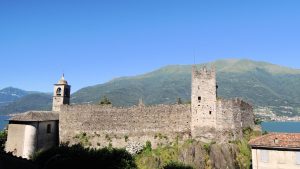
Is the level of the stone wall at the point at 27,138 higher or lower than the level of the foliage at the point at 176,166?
higher

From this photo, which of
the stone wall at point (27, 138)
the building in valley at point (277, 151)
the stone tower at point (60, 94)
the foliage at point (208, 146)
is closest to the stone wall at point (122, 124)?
the stone wall at point (27, 138)

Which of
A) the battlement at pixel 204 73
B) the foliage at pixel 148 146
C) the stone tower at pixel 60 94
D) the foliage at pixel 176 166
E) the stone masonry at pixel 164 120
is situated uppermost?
the battlement at pixel 204 73

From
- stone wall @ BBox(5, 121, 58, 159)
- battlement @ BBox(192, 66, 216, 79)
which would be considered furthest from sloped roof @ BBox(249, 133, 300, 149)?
stone wall @ BBox(5, 121, 58, 159)

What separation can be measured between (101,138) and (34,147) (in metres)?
9.68

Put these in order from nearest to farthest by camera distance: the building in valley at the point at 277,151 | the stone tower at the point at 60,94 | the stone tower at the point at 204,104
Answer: the building in valley at the point at 277,151 < the stone tower at the point at 204,104 < the stone tower at the point at 60,94

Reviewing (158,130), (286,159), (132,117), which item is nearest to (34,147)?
(132,117)

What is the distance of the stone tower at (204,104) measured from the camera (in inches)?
1757

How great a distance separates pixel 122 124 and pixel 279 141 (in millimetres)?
21225

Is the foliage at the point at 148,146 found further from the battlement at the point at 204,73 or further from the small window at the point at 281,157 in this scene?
the small window at the point at 281,157

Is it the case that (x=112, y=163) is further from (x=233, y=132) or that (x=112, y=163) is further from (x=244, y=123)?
(x=244, y=123)

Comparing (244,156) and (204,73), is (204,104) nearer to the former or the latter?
(204,73)

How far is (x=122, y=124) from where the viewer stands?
4950 centimetres

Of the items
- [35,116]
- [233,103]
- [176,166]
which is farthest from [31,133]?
[233,103]

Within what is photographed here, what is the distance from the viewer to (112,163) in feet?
119
